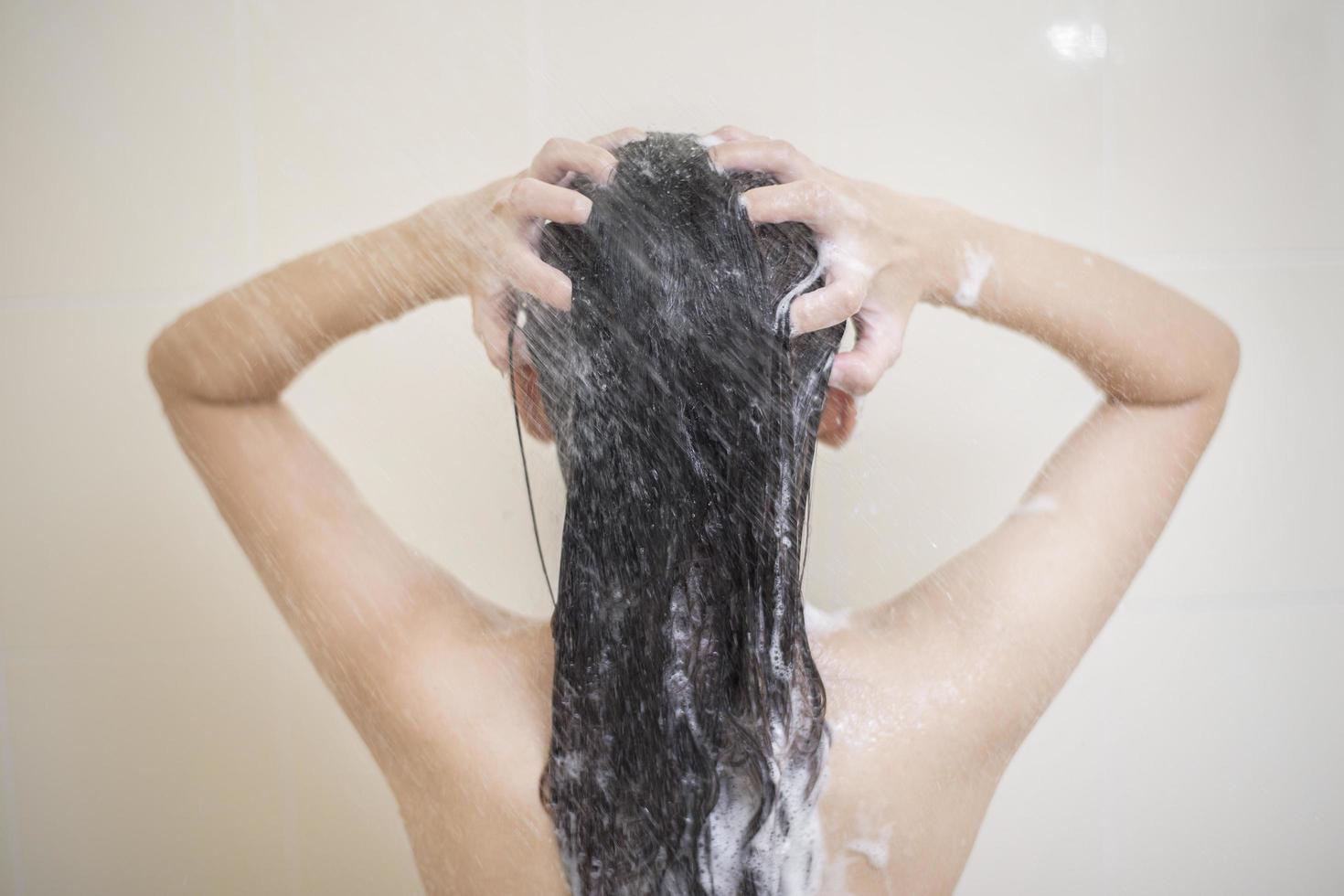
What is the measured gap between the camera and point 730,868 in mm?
619

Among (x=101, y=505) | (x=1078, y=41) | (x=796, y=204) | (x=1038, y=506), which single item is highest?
(x=1078, y=41)

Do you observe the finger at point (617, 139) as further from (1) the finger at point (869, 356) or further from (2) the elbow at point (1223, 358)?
(2) the elbow at point (1223, 358)

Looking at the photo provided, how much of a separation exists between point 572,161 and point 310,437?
291mm

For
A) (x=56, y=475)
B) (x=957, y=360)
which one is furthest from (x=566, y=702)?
(x=56, y=475)

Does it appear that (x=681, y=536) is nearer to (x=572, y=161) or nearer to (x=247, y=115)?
(x=572, y=161)

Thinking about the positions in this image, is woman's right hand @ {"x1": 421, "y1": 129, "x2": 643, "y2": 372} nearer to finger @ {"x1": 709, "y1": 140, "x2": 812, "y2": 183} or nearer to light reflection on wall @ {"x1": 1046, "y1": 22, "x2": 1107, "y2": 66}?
finger @ {"x1": 709, "y1": 140, "x2": 812, "y2": 183}

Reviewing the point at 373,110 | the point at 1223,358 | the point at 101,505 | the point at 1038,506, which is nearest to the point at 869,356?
the point at 1038,506

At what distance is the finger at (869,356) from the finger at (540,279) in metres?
0.18

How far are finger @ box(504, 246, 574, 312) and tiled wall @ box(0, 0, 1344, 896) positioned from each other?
0.43 m

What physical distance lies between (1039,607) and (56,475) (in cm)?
109

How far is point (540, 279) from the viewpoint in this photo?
0.54m

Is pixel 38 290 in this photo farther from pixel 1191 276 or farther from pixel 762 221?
pixel 1191 276

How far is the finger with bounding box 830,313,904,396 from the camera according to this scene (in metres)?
0.60

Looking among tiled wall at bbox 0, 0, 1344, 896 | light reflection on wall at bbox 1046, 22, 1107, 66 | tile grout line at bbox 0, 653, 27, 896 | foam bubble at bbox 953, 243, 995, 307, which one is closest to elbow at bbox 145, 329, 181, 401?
tiled wall at bbox 0, 0, 1344, 896
